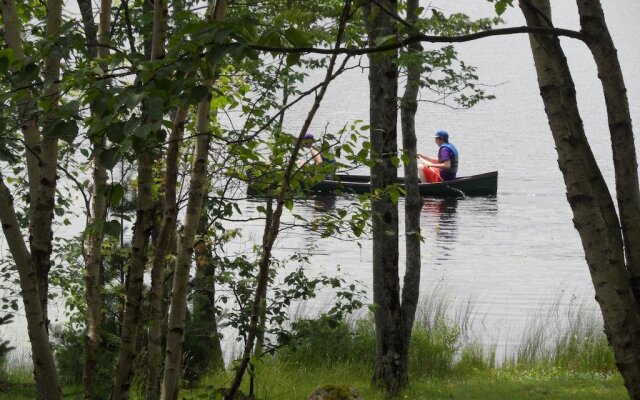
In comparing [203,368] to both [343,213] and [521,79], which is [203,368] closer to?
[343,213]

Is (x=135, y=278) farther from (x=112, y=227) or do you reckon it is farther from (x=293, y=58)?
(x=293, y=58)

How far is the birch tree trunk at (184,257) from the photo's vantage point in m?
4.08

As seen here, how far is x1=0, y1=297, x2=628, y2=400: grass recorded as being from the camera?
7996 mm

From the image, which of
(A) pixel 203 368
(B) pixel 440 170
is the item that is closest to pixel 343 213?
(A) pixel 203 368

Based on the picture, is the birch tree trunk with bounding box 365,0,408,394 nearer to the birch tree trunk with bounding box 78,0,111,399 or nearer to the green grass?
the green grass

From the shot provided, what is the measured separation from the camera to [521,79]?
7056 centimetres

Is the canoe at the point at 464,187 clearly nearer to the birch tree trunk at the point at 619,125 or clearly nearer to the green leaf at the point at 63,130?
the birch tree trunk at the point at 619,125

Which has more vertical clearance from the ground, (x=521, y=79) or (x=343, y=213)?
(x=521, y=79)

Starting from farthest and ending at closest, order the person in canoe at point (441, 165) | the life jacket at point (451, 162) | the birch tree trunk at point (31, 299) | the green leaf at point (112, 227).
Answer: the person in canoe at point (441, 165), the life jacket at point (451, 162), the birch tree trunk at point (31, 299), the green leaf at point (112, 227)

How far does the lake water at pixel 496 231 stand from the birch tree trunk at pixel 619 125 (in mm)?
1926

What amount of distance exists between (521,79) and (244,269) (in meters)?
66.7

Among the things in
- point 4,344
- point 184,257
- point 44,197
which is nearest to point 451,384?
point 4,344

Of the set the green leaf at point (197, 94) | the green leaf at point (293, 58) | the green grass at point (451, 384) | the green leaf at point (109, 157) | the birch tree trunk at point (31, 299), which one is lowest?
A: the green grass at point (451, 384)

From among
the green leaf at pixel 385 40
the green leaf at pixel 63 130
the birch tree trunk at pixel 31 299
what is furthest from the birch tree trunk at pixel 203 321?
the green leaf at pixel 63 130
